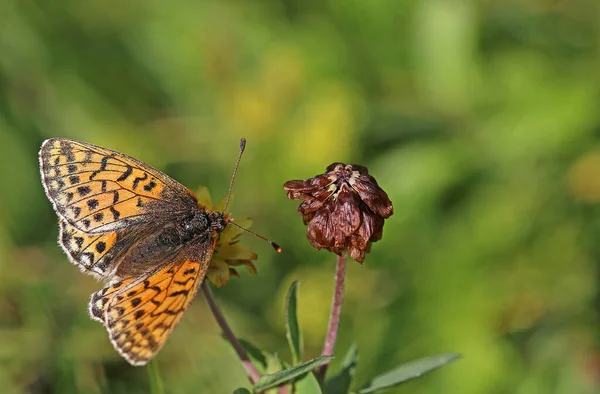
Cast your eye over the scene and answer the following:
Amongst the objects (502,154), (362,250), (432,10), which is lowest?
(362,250)

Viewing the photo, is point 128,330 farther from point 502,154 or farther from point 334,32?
point 334,32

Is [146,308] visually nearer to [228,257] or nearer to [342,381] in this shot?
[228,257]

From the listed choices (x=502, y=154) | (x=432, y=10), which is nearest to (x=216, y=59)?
(x=432, y=10)

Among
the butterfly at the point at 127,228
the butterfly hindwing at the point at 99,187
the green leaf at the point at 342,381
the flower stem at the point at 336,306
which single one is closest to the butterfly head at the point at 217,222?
the butterfly at the point at 127,228

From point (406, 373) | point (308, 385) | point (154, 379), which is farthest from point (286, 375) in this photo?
point (154, 379)

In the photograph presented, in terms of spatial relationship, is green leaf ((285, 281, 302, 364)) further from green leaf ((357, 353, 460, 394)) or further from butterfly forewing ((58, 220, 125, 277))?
butterfly forewing ((58, 220, 125, 277))

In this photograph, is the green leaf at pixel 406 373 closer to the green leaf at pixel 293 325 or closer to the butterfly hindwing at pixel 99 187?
the green leaf at pixel 293 325

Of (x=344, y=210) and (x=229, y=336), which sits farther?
(x=229, y=336)
